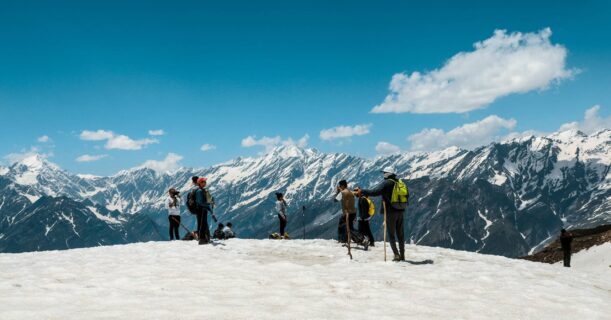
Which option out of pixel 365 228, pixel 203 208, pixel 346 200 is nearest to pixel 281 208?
pixel 203 208

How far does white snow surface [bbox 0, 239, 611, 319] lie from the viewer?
30.6 feet

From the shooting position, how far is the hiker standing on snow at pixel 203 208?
2394 centimetres

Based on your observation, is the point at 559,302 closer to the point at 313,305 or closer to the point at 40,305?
the point at 313,305

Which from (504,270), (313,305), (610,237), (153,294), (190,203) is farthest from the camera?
(610,237)

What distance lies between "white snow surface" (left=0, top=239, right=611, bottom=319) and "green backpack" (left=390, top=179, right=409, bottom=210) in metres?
2.16

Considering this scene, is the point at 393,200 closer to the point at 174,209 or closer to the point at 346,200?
the point at 346,200

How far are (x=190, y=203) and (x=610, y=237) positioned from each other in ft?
141

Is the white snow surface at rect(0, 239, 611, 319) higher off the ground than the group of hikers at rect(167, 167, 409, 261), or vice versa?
the group of hikers at rect(167, 167, 409, 261)

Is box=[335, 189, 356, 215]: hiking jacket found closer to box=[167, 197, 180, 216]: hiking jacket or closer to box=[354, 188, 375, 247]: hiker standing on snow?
box=[354, 188, 375, 247]: hiker standing on snow

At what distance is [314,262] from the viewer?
59.5 ft

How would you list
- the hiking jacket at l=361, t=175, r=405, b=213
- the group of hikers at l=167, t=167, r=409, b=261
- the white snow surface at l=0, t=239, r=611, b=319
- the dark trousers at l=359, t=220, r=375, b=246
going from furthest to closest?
the dark trousers at l=359, t=220, r=375, b=246 < the group of hikers at l=167, t=167, r=409, b=261 < the hiking jacket at l=361, t=175, r=405, b=213 < the white snow surface at l=0, t=239, r=611, b=319

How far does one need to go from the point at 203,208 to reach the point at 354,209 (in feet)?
25.0

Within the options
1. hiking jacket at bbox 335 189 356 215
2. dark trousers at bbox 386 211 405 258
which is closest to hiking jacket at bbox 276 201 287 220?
hiking jacket at bbox 335 189 356 215

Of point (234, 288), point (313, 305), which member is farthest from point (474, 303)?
point (234, 288)
